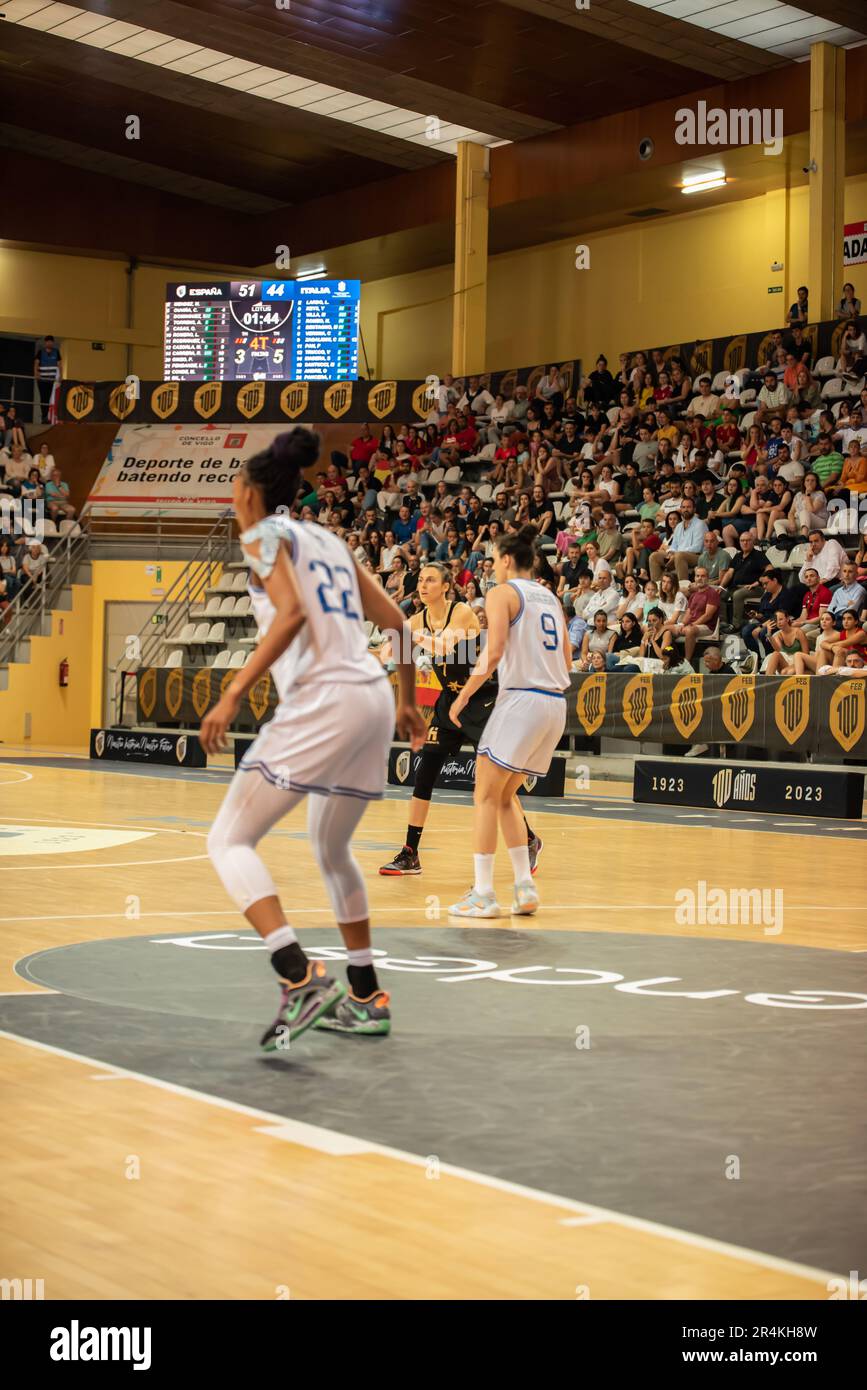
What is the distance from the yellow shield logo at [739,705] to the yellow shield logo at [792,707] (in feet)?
1.08

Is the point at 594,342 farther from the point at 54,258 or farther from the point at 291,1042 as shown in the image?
the point at 291,1042

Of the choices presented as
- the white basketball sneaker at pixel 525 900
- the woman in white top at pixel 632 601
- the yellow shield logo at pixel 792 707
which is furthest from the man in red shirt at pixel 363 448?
the white basketball sneaker at pixel 525 900

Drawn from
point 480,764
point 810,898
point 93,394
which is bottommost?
point 810,898

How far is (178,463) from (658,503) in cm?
1176

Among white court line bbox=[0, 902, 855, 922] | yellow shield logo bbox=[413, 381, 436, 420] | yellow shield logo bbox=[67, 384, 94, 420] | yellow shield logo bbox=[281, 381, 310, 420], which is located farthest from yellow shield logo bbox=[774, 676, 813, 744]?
yellow shield logo bbox=[67, 384, 94, 420]

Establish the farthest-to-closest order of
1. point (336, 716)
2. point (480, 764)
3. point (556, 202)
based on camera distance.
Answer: point (556, 202) → point (480, 764) → point (336, 716)

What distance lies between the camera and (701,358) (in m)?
25.3

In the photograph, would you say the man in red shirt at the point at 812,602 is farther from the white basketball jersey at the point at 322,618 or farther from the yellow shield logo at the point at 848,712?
the white basketball jersey at the point at 322,618

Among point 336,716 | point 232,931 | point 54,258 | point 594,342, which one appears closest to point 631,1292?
point 336,716

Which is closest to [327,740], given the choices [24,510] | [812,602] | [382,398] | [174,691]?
[812,602]

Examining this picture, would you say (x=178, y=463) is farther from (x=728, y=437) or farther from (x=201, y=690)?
(x=728, y=437)

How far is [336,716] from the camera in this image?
17.5 feet

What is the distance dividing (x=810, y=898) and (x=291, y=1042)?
5107mm

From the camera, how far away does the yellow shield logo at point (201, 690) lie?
2444cm
